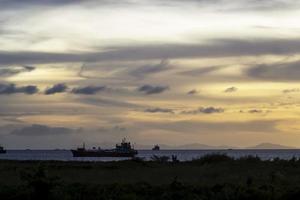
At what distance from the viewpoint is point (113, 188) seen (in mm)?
34344

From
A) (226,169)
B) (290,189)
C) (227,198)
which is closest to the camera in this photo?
(227,198)

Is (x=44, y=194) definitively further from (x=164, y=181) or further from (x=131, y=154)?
(x=131, y=154)

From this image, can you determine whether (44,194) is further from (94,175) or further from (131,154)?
(131,154)

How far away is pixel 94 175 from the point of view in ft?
144

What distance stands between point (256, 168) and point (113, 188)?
16664 millimetres

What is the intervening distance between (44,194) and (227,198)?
8.49m

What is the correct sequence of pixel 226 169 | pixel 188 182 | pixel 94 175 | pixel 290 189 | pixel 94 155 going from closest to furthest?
pixel 290 189 < pixel 188 182 < pixel 94 175 < pixel 226 169 < pixel 94 155

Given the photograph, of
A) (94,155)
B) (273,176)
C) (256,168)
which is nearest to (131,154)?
(94,155)

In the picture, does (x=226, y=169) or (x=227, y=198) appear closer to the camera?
(x=227, y=198)

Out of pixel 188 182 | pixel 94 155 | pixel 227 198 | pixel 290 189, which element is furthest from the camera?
pixel 94 155

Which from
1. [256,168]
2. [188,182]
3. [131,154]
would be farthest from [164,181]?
[131,154]

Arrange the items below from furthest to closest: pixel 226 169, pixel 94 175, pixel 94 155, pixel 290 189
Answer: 1. pixel 94 155
2. pixel 226 169
3. pixel 94 175
4. pixel 290 189

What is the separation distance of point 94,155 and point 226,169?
403 feet

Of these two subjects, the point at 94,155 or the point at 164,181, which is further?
the point at 94,155
